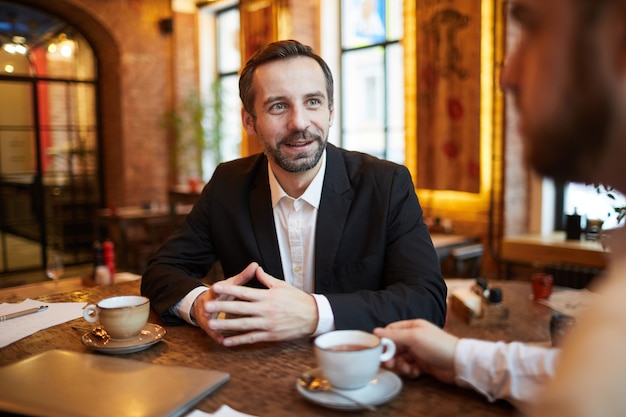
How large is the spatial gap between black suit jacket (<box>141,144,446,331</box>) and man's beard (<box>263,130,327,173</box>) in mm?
73

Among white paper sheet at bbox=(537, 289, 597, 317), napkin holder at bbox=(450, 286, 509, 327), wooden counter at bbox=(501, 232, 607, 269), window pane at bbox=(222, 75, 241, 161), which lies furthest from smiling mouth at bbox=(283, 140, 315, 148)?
window pane at bbox=(222, 75, 241, 161)

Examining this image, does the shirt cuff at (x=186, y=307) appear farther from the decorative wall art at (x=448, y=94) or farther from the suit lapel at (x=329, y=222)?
the decorative wall art at (x=448, y=94)

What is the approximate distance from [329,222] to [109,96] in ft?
23.9

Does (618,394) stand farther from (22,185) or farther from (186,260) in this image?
(22,185)

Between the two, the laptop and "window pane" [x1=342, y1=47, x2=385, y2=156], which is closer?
the laptop

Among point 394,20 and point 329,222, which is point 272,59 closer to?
point 329,222

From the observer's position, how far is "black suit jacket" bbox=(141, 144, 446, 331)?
4.86 ft

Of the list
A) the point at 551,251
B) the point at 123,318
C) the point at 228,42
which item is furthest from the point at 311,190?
the point at 228,42

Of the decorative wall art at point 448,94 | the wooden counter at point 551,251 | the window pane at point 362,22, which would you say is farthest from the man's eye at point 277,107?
the window pane at point 362,22

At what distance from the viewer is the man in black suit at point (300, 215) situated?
163 cm

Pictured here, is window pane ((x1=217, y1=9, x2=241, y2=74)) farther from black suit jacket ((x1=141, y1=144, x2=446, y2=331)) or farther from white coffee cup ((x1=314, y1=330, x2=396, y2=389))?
white coffee cup ((x1=314, y1=330, x2=396, y2=389))

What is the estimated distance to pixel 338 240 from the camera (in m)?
1.69

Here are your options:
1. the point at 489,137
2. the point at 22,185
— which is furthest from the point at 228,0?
the point at 489,137

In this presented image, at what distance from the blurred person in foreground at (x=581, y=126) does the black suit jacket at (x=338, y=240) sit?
0.80 metres
